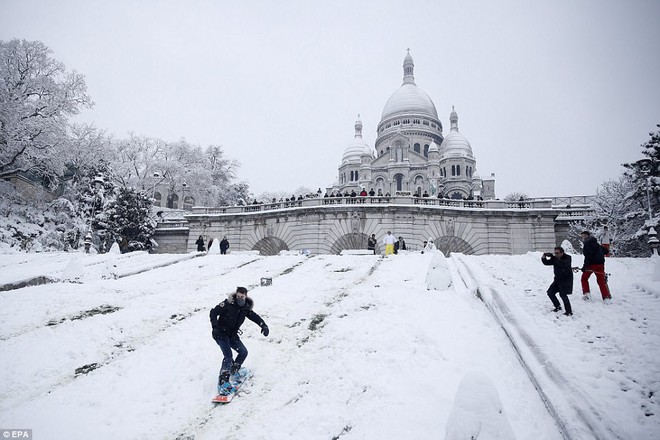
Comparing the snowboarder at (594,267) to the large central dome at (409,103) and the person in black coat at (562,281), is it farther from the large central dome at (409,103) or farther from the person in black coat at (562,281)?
the large central dome at (409,103)

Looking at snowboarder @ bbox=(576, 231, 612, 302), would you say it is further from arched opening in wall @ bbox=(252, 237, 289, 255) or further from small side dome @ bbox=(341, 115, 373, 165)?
small side dome @ bbox=(341, 115, 373, 165)

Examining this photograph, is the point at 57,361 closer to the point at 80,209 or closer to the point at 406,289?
the point at 406,289

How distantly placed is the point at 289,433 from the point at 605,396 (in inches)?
184

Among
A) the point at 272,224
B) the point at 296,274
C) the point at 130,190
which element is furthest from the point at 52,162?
the point at 296,274

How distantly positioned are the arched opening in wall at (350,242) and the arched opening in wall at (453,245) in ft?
17.6

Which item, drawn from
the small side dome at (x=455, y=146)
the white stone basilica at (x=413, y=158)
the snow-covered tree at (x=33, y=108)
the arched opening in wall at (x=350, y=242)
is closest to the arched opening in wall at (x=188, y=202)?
the white stone basilica at (x=413, y=158)

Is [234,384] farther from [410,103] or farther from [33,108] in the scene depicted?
[410,103]

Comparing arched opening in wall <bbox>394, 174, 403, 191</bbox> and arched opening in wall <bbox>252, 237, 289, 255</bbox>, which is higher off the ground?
arched opening in wall <bbox>394, 174, 403, 191</bbox>

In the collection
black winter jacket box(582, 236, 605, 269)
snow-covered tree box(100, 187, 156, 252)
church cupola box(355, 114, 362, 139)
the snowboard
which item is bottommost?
the snowboard

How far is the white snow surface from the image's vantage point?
17.3 ft

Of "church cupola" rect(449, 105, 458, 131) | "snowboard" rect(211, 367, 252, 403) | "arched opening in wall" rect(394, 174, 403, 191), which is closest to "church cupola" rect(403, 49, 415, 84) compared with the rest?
"church cupola" rect(449, 105, 458, 131)

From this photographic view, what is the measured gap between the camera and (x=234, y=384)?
640 cm

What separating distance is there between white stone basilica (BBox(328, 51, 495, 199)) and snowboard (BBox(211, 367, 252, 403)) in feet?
189

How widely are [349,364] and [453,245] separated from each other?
72.6ft
